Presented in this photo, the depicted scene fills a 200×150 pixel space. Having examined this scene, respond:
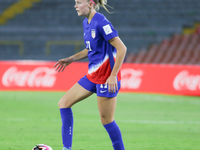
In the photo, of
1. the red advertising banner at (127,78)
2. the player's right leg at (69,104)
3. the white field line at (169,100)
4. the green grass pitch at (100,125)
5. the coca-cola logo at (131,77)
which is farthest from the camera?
the coca-cola logo at (131,77)

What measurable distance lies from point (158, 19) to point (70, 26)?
15.9 ft

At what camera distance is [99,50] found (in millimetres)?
4164

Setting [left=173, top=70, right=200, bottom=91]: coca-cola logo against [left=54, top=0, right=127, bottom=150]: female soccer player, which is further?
[left=173, top=70, right=200, bottom=91]: coca-cola logo

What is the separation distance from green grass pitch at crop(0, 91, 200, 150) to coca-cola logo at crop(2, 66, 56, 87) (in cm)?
112

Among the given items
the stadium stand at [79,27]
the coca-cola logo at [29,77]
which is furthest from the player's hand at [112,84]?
the stadium stand at [79,27]

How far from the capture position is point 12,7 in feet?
74.0

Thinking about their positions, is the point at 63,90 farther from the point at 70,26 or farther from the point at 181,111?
the point at 70,26

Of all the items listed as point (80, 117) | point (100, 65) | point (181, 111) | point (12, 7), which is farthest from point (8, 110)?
point (12, 7)

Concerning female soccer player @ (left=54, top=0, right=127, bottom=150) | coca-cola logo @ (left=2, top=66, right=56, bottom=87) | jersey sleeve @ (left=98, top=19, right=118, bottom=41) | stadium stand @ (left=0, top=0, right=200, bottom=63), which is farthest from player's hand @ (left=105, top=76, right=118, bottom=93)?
stadium stand @ (left=0, top=0, right=200, bottom=63)

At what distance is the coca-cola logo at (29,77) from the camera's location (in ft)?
43.7

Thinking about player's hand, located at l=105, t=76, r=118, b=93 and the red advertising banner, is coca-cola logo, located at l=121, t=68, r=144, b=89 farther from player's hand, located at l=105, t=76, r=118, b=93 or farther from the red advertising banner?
player's hand, located at l=105, t=76, r=118, b=93

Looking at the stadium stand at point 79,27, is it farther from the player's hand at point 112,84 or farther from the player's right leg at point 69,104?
the player's hand at point 112,84

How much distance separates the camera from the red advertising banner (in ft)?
41.7

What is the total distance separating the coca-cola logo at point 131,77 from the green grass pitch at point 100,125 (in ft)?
3.00
